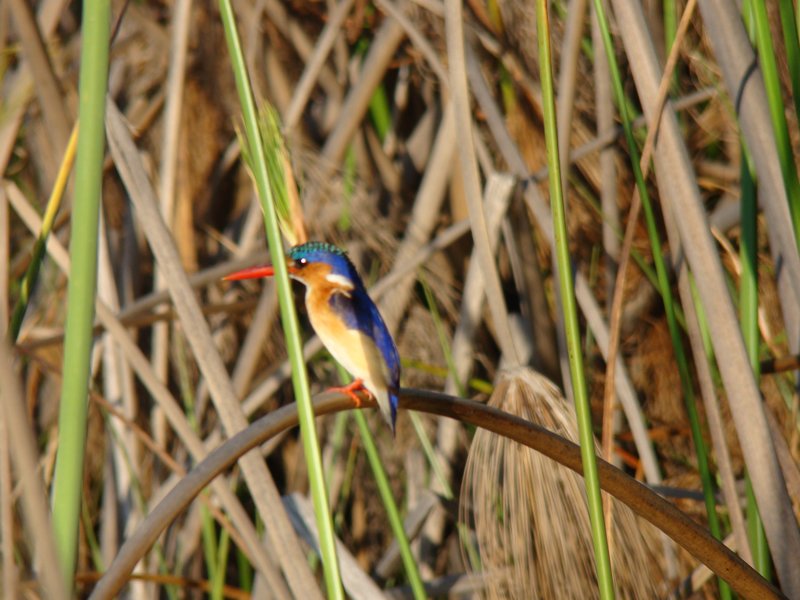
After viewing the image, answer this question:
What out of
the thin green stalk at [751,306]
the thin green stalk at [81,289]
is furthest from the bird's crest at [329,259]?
the thin green stalk at [81,289]

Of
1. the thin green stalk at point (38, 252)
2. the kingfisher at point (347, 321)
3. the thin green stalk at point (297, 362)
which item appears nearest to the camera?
the thin green stalk at point (297, 362)

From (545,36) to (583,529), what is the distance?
66cm

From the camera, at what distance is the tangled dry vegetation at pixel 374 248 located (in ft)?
6.36

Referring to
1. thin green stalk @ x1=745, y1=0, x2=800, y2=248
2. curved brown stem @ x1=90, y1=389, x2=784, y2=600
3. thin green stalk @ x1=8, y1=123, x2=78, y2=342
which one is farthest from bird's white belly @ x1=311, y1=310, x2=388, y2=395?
thin green stalk @ x1=745, y1=0, x2=800, y2=248

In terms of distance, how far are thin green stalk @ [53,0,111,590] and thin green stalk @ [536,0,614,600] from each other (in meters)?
0.35

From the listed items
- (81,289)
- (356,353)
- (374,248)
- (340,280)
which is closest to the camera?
(81,289)

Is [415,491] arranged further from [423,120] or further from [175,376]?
[423,120]

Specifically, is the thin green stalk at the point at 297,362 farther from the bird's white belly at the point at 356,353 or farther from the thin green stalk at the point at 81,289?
the bird's white belly at the point at 356,353

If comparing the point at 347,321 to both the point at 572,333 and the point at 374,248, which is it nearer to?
the point at 572,333

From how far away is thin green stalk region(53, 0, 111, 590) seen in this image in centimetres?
58

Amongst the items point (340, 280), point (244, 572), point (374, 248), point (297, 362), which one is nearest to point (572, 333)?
point (297, 362)

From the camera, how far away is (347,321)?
4.51 feet

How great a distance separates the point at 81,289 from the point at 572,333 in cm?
40

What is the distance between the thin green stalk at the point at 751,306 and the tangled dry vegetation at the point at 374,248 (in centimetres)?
34
